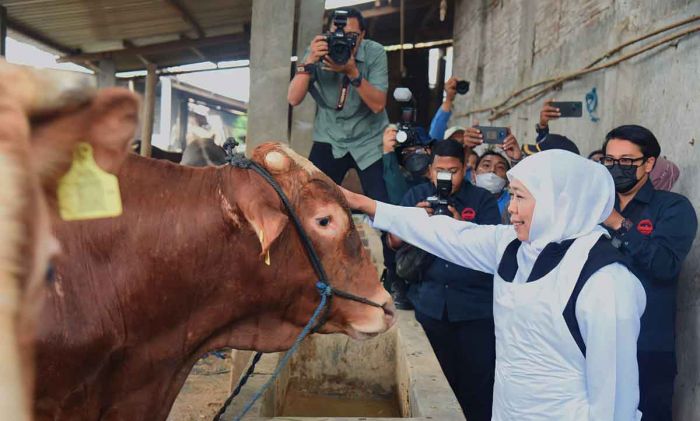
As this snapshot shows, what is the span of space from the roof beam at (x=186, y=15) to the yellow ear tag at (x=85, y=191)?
7770 millimetres

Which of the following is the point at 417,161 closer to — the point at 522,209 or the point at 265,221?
the point at 522,209

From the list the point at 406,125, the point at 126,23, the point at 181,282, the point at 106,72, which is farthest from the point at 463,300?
the point at 106,72

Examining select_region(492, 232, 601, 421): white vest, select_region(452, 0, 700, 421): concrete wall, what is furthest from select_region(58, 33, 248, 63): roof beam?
select_region(492, 232, 601, 421): white vest

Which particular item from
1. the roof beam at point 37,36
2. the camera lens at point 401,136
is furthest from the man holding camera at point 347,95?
the roof beam at point 37,36

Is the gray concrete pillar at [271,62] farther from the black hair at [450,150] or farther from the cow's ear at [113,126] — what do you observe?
the cow's ear at [113,126]

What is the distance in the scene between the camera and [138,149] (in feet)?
41.7

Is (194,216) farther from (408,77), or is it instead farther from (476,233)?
(408,77)

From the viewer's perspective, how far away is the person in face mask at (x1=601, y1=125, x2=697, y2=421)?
2.81 m

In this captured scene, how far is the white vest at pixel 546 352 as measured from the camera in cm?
209

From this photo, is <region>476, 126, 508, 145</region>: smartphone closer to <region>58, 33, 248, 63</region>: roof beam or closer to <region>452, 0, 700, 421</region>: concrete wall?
<region>452, 0, 700, 421</region>: concrete wall

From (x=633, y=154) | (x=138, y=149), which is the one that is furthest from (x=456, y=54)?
(x=633, y=154)

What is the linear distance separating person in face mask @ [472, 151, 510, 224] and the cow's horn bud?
251 cm

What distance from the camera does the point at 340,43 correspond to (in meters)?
3.77

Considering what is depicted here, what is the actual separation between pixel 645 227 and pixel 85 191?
95.7 inches
